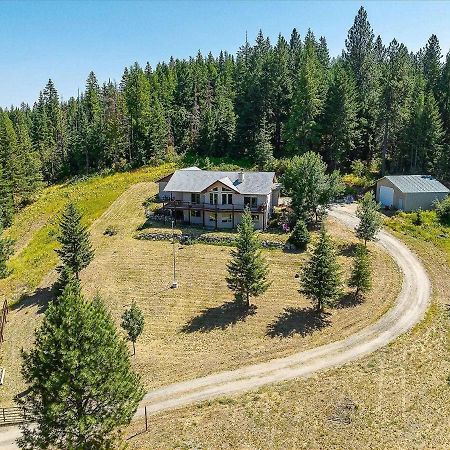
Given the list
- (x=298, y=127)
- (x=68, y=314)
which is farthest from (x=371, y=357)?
(x=298, y=127)

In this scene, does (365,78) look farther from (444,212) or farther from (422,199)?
(444,212)

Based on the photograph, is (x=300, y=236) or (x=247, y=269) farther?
(x=300, y=236)

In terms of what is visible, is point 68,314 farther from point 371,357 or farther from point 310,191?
point 310,191

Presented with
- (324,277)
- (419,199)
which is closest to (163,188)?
(324,277)

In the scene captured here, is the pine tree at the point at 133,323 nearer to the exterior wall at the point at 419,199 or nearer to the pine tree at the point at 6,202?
the exterior wall at the point at 419,199

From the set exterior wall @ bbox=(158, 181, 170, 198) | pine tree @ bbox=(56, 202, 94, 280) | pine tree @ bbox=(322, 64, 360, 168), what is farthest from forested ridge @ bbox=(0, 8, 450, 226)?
pine tree @ bbox=(56, 202, 94, 280)

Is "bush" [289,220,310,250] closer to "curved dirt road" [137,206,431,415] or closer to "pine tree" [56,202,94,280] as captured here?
"curved dirt road" [137,206,431,415]
